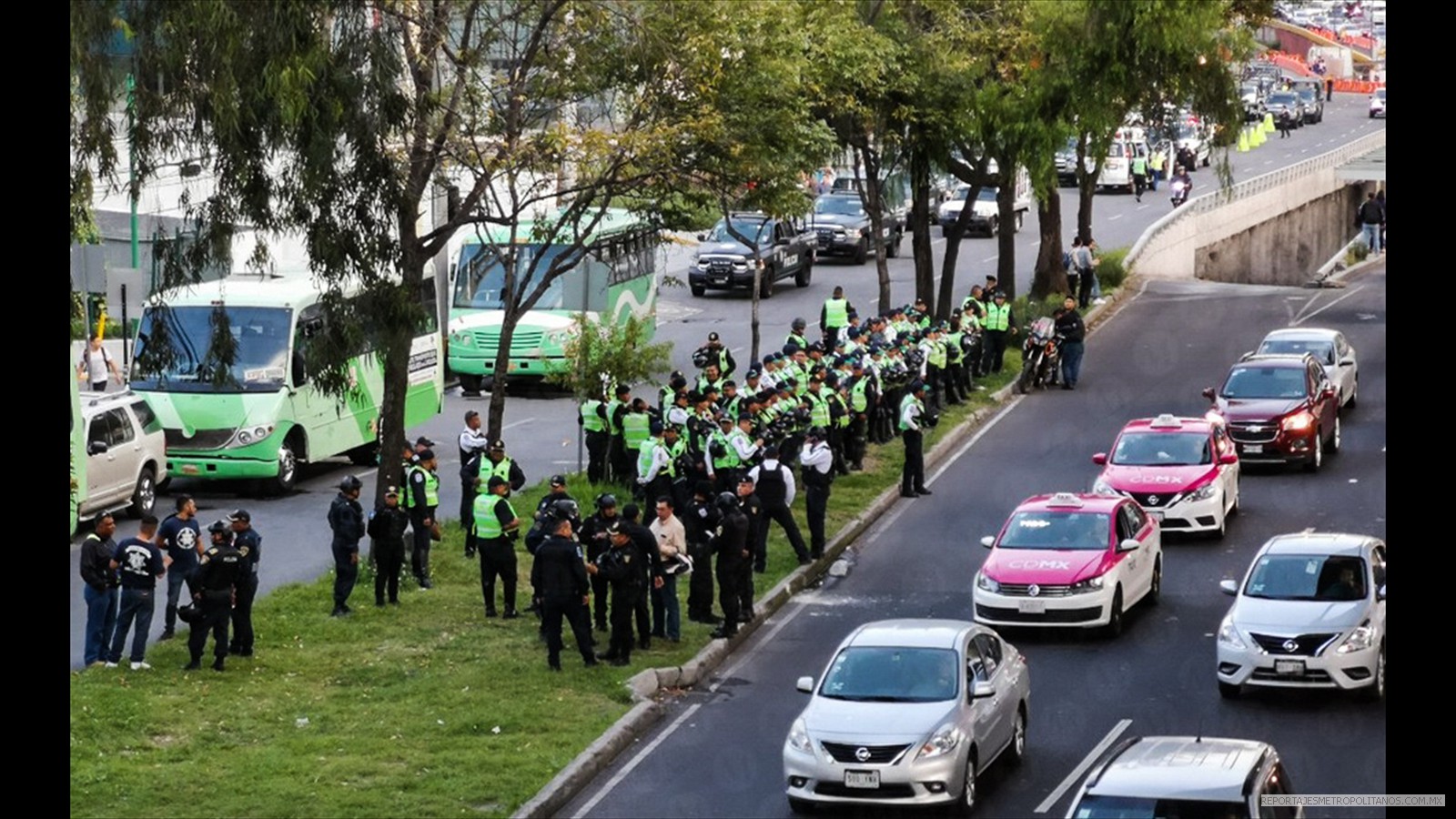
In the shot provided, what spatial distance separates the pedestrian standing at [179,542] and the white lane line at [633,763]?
16.4 feet

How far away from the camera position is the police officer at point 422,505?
72.4 feet

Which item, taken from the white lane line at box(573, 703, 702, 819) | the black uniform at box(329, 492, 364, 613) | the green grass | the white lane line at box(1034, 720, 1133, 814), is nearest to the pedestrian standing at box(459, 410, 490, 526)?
the green grass

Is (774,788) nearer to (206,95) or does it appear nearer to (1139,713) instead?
(1139,713)

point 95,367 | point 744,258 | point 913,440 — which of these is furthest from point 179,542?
point 744,258

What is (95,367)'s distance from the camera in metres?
31.3

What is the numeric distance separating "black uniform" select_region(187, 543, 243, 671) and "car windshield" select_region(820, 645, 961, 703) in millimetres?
6089

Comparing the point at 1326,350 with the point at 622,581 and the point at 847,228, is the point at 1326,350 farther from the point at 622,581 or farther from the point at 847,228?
the point at 847,228

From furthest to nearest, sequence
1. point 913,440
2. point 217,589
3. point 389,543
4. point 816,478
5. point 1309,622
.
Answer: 1. point 913,440
2. point 816,478
3. point 389,543
4. point 217,589
5. point 1309,622

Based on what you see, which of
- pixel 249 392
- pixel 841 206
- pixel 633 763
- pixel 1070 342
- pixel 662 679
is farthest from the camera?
pixel 841 206

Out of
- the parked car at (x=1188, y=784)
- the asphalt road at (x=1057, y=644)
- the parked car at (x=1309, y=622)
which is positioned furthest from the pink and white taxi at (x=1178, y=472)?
the parked car at (x=1188, y=784)

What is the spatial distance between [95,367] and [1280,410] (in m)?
17.8

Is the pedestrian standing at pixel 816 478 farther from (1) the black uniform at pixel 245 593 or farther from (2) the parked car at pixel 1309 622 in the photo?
(1) the black uniform at pixel 245 593

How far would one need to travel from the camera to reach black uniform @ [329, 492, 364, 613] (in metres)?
20.4
